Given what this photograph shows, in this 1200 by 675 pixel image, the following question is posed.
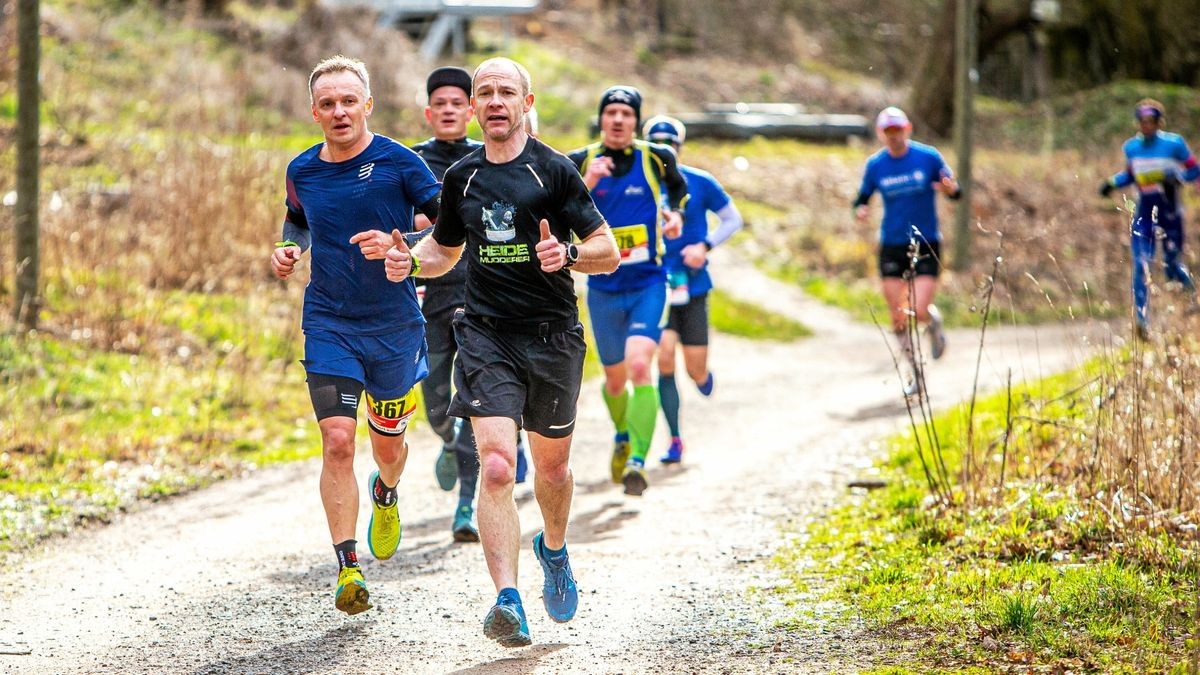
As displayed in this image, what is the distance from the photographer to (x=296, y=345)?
1272cm

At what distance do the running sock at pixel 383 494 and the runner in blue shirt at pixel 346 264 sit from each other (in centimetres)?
39

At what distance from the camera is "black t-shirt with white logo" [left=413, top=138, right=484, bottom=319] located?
7520mm

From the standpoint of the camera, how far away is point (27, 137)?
36.1ft

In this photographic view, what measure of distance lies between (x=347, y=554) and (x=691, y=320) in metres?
4.44

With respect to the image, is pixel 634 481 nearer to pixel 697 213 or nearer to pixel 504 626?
pixel 697 213

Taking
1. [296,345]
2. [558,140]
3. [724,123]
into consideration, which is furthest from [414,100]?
[296,345]

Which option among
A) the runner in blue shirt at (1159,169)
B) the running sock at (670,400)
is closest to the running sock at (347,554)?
the running sock at (670,400)

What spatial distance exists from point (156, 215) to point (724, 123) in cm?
1337

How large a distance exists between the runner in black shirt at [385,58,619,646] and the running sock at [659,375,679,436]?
4034mm

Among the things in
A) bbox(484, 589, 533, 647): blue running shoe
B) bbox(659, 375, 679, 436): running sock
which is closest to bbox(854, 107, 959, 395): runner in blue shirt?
bbox(659, 375, 679, 436): running sock

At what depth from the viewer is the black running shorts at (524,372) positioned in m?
5.46

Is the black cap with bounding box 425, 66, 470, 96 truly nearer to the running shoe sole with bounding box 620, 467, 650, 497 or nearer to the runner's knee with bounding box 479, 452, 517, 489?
the running shoe sole with bounding box 620, 467, 650, 497

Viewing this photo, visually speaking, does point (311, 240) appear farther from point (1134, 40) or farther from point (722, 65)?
point (1134, 40)

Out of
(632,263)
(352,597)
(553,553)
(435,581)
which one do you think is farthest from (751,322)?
(352,597)
